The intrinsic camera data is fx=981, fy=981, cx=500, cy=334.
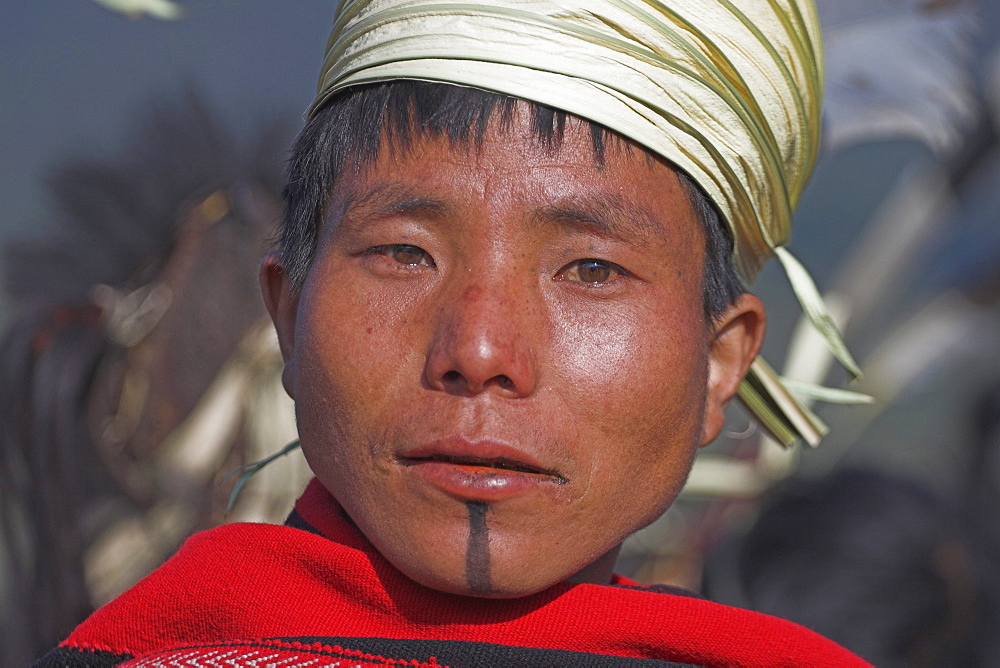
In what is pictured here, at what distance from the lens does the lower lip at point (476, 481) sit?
47.7 inches

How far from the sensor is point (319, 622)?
4.18 ft

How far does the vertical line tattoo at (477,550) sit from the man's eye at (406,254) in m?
0.34

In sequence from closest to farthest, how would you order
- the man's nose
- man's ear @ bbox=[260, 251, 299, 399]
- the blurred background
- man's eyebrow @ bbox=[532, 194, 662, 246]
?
the man's nose < man's eyebrow @ bbox=[532, 194, 662, 246] < man's ear @ bbox=[260, 251, 299, 399] < the blurred background

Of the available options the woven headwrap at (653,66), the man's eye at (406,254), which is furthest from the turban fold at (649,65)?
the man's eye at (406,254)

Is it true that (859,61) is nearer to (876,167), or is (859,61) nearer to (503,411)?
(876,167)

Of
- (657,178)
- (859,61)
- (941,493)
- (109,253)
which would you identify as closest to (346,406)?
(657,178)

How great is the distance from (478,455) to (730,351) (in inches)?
25.2

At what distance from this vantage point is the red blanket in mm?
1281

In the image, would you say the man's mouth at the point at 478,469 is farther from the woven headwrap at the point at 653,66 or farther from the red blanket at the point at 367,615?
the woven headwrap at the point at 653,66

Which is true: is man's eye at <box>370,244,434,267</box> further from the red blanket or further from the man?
the red blanket

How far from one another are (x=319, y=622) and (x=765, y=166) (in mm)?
984

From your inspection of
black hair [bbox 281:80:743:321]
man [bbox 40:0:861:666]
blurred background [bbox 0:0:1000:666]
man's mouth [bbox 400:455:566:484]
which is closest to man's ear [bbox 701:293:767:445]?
black hair [bbox 281:80:743:321]

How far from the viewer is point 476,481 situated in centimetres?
121

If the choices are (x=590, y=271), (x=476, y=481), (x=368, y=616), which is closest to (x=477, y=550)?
(x=476, y=481)
